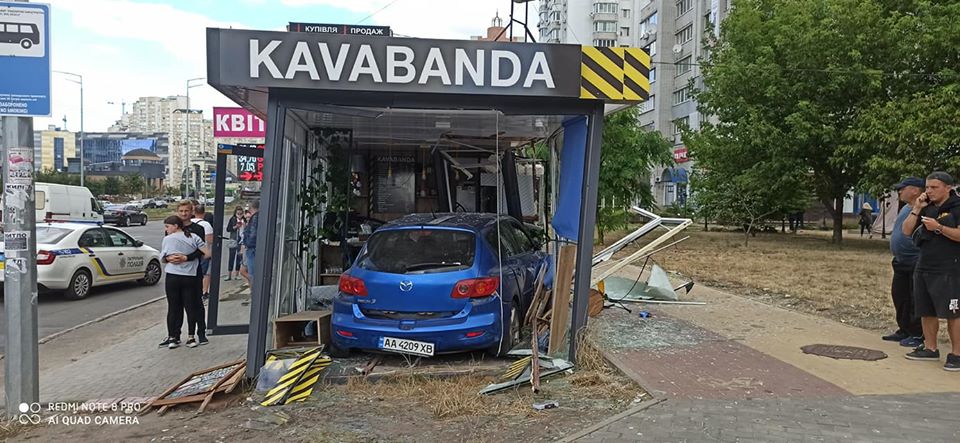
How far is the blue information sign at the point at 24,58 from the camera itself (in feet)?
16.4

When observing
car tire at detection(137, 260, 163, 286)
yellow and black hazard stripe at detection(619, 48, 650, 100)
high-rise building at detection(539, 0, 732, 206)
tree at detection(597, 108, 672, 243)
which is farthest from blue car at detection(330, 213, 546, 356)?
high-rise building at detection(539, 0, 732, 206)

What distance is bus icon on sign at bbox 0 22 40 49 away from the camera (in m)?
5.00

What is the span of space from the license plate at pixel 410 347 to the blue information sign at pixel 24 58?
3.36m

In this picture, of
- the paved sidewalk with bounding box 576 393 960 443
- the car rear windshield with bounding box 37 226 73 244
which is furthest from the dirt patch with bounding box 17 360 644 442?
the car rear windshield with bounding box 37 226 73 244

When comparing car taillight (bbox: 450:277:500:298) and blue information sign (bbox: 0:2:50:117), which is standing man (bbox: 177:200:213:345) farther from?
car taillight (bbox: 450:277:500:298)

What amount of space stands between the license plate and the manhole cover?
13.0 ft

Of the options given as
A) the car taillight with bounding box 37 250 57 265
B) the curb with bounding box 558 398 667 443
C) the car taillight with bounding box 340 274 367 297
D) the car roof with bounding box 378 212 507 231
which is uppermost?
the car roof with bounding box 378 212 507 231

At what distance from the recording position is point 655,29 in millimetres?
59531

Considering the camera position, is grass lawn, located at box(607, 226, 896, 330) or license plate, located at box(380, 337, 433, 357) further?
grass lawn, located at box(607, 226, 896, 330)

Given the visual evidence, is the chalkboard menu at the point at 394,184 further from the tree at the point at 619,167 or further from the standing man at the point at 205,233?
the tree at the point at 619,167

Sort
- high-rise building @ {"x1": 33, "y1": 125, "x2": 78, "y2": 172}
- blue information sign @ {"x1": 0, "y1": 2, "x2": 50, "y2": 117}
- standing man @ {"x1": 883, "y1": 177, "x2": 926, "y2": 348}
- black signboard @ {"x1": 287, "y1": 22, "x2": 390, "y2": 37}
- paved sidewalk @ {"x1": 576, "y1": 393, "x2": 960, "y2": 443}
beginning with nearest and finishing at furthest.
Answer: paved sidewalk @ {"x1": 576, "y1": 393, "x2": 960, "y2": 443}, blue information sign @ {"x1": 0, "y1": 2, "x2": 50, "y2": 117}, standing man @ {"x1": 883, "y1": 177, "x2": 926, "y2": 348}, black signboard @ {"x1": 287, "y1": 22, "x2": 390, "y2": 37}, high-rise building @ {"x1": 33, "y1": 125, "x2": 78, "y2": 172}

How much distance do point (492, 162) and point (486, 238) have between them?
5.08 m

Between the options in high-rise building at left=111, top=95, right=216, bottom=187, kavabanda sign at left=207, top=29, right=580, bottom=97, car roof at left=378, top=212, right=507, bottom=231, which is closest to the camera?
kavabanda sign at left=207, top=29, right=580, bottom=97

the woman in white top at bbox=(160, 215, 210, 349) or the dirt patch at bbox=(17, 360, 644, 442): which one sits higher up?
the woman in white top at bbox=(160, 215, 210, 349)
